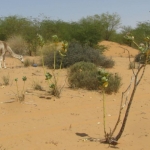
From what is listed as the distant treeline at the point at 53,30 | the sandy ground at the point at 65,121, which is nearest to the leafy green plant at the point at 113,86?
the sandy ground at the point at 65,121

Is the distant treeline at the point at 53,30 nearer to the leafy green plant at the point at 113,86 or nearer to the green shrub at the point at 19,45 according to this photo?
the green shrub at the point at 19,45

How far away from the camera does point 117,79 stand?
10172mm

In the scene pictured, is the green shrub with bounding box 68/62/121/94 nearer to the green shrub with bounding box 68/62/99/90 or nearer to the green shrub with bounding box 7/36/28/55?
the green shrub with bounding box 68/62/99/90

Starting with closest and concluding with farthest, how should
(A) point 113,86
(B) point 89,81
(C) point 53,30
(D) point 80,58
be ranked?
(A) point 113,86
(B) point 89,81
(D) point 80,58
(C) point 53,30

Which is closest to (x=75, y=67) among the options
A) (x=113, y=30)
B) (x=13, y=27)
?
(x=13, y=27)

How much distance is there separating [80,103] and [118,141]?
2849mm

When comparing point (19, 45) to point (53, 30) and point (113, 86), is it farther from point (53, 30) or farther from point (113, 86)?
point (113, 86)

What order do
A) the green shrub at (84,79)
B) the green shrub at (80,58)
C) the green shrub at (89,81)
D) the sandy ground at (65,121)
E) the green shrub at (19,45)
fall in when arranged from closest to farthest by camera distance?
1. the sandy ground at (65,121)
2. the green shrub at (89,81)
3. the green shrub at (84,79)
4. the green shrub at (80,58)
5. the green shrub at (19,45)

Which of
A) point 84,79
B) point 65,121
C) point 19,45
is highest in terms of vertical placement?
point 19,45

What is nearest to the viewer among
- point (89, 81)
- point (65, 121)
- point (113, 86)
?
point (65, 121)

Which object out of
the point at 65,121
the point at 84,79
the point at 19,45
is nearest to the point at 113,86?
the point at 84,79

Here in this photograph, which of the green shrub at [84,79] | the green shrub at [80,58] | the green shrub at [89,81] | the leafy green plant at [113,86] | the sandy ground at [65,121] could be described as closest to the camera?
the sandy ground at [65,121]

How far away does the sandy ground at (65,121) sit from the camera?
5.69 m

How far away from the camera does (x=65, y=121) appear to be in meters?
6.98
